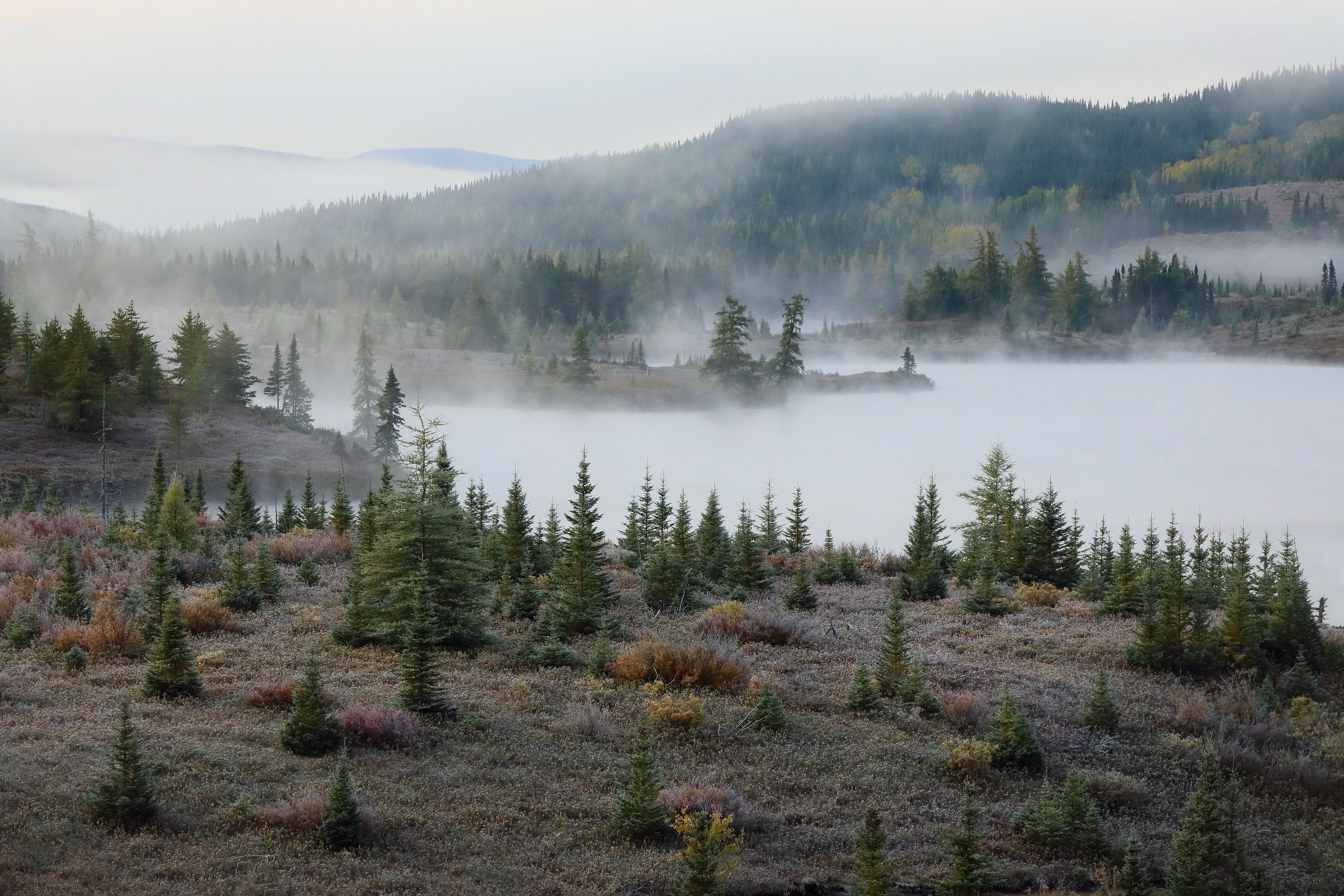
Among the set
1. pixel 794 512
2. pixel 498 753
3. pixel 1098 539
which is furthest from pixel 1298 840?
pixel 794 512

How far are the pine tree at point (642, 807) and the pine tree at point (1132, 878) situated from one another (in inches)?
214

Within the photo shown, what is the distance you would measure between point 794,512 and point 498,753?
28763mm

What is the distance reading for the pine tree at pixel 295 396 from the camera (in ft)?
287

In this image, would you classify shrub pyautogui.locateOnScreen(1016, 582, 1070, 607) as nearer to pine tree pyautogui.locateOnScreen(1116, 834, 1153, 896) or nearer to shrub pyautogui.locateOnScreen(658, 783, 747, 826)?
pine tree pyautogui.locateOnScreen(1116, 834, 1153, 896)

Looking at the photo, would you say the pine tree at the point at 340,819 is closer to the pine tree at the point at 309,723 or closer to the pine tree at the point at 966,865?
the pine tree at the point at 309,723

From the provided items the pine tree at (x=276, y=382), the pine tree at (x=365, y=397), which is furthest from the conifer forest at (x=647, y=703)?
the pine tree at (x=276, y=382)

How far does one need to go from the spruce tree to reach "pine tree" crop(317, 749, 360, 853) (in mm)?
10501

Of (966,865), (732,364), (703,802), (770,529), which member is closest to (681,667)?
(703,802)

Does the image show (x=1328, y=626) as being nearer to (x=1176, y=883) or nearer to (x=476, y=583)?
(x=1176, y=883)

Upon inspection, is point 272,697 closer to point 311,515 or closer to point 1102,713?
point 1102,713

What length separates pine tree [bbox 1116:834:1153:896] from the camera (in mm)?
10953

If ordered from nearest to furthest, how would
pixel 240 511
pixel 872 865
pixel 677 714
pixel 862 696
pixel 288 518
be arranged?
pixel 872 865
pixel 677 714
pixel 862 696
pixel 240 511
pixel 288 518

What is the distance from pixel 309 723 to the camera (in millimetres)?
13141

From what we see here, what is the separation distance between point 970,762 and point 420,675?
343 inches
